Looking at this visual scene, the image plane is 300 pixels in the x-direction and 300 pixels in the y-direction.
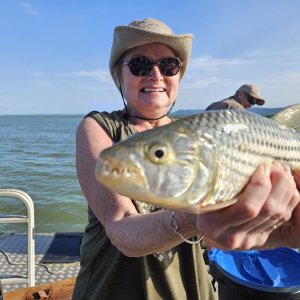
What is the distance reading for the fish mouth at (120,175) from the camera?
144 centimetres

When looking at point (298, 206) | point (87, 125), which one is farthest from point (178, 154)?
point (87, 125)

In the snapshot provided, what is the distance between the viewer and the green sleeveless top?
2332 mm

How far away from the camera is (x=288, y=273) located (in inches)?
131

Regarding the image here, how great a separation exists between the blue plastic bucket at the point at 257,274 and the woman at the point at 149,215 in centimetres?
47

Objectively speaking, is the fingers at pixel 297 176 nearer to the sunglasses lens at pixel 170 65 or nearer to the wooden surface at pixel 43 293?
the sunglasses lens at pixel 170 65

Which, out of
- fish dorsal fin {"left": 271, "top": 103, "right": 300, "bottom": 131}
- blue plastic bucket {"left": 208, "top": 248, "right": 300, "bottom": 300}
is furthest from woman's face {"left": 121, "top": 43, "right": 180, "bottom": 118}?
blue plastic bucket {"left": 208, "top": 248, "right": 300, "bottom": 300}

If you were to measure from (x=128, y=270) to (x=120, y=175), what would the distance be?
1114mm

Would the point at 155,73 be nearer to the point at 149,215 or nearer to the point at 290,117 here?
the point at 290,117

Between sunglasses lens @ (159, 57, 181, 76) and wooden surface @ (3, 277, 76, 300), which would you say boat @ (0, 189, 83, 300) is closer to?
wooden surface @ (3, 277, 76, 300)

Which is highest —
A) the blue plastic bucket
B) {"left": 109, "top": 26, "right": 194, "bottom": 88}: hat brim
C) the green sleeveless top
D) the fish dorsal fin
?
{"left": 109, "top": 26, "right": 194, "bottom": 88}: hat brim

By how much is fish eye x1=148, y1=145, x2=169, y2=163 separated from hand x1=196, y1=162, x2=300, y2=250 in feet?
1.14

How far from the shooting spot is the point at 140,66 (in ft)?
9.02

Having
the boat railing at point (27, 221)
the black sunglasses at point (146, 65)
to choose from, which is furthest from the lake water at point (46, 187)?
the black sunglasses at point (146, 65)

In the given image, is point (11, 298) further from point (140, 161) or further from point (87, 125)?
point (140, 161)
